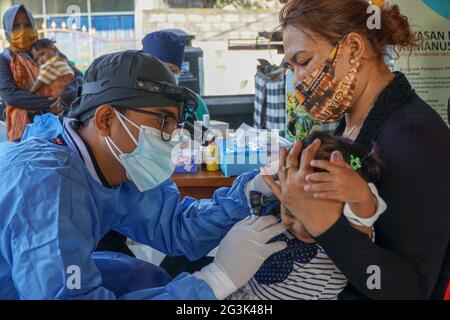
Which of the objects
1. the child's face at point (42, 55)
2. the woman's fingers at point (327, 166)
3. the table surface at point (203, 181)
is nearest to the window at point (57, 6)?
the child's face at point (42, 55)

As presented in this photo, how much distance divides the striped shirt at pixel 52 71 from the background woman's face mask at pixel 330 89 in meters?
3.10

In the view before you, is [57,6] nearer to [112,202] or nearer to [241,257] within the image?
[112,202]

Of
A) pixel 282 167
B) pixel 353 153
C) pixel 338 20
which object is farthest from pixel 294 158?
pixel 338 20

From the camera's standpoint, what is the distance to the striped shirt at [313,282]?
58.5 inches

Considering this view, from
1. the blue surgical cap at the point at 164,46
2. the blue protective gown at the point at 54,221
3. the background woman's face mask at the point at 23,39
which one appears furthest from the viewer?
the background woman's face mask at the point at 23,39

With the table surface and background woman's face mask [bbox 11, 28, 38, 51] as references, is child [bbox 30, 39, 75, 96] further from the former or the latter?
the table surface

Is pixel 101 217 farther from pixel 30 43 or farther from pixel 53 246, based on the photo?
pixel 30 43

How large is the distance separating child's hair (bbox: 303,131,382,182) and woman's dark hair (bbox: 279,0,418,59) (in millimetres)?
311

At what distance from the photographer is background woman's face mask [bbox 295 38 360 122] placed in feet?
5.31

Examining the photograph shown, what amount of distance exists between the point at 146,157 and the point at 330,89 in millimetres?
603

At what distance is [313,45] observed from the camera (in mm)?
1612

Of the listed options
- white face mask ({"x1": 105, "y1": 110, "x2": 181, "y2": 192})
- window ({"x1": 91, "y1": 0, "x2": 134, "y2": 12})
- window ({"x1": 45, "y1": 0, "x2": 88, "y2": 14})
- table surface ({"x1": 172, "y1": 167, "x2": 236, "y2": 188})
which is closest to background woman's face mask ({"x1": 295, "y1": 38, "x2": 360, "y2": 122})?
white face mask ({"x1": 105, "y1": 110, "x2": 181, "y2": 192})

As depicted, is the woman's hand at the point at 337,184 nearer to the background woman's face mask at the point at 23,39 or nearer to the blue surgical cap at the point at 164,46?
the blue surgical cap at the point at 164,46
